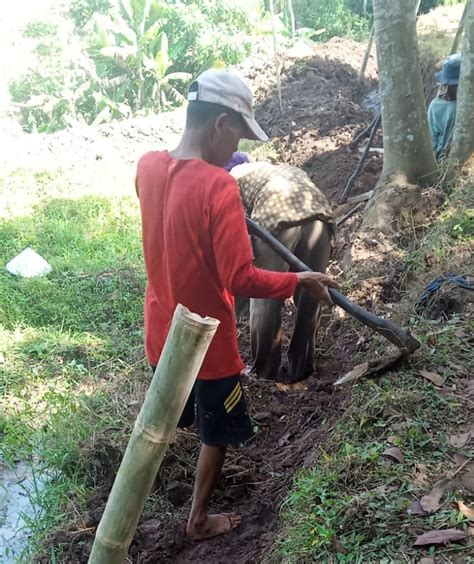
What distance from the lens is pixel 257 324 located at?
3.71 m

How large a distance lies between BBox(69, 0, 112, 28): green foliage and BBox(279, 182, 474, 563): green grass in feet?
56.7

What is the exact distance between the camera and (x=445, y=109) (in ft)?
19.4

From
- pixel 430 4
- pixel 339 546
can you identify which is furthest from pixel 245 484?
pixel 430 4

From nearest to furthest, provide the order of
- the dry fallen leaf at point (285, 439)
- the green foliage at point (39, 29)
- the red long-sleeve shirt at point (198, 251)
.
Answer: the red long-sleeve shirt at point (198, 251)
the dry fallen leaf at point (285, 439)
the green foliage at point (39, 29)

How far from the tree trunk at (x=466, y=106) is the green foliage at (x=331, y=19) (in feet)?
39.6

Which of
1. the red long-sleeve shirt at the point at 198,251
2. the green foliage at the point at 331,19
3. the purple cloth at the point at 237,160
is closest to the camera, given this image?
the red long-sleeve shirt at the point at 198,251

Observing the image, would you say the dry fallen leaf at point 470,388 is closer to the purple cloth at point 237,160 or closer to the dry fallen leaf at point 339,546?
the dry fallen leaf at point 339,546

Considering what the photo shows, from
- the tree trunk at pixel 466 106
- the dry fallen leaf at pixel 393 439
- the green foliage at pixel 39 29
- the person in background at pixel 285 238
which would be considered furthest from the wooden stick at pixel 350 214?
the green foliage at pixel 39 29

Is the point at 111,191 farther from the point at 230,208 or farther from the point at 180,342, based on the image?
the point at 180,342

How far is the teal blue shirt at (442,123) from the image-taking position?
5840mm

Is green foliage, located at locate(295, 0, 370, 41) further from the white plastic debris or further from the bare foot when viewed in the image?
the bare foot

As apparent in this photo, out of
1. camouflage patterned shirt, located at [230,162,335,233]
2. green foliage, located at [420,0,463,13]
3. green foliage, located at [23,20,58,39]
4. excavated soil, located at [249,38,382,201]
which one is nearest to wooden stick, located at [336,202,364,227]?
excavated soil, located at [249,38,382,201]

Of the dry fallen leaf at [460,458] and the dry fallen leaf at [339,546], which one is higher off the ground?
the dry fallen leaf at [460,458]

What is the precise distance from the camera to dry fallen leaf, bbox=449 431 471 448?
2330mm
